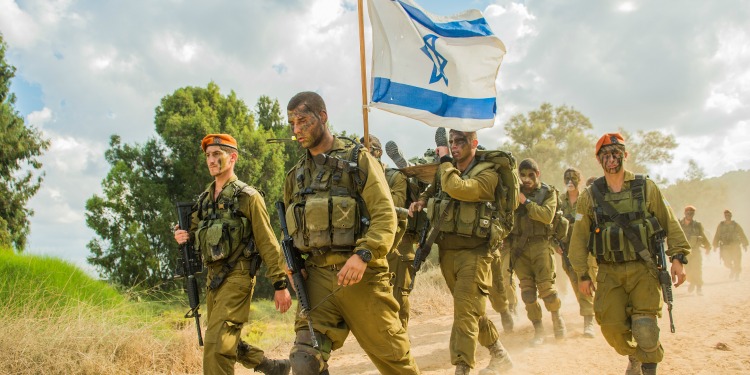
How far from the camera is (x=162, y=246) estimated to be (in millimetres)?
16672

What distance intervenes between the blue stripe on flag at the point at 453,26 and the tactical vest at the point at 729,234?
13407 millimetres

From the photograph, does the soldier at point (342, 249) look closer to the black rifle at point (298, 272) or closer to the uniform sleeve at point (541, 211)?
the black rifle at point (298, 272)

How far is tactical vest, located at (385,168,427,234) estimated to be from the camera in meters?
6.08

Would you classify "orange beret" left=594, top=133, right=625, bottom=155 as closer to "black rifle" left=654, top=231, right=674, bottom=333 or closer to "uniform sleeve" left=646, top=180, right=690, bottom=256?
"uniform sleeve" left=646, top=180, right=690, bottom=256

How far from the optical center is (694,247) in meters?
13.3

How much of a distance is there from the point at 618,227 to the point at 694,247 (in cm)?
1058

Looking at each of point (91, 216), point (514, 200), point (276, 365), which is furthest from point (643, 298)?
point (91, 216)

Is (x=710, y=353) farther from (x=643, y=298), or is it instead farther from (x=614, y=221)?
(x=614, y=221)

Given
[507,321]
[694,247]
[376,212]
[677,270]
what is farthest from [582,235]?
[694,247]

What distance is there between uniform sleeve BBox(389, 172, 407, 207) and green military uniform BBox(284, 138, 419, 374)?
2.52 meters

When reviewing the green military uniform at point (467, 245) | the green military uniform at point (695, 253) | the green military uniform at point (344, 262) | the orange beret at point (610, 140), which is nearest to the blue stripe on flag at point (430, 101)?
the green military uniform at point (467, 245)

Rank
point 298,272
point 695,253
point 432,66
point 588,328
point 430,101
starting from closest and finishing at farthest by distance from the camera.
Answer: point 298,272
point 430,101
point 432,66
point 588,328
point 695,253

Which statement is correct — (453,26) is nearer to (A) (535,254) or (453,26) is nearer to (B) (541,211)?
(B) (541,211)

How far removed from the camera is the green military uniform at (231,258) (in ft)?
13.6
